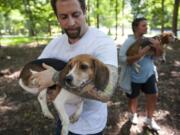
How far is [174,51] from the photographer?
12.6 metres

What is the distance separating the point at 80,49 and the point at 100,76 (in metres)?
0.39

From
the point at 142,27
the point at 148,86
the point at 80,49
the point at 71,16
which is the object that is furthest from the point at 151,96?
the point at 71,16

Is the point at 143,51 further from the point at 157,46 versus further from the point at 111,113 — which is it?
the point at 111,113

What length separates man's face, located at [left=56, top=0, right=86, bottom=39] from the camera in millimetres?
2049

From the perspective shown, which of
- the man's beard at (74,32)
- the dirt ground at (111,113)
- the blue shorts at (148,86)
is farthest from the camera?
the dirt ground at (111,113)

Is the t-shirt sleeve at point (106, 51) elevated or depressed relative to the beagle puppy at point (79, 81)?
elevated

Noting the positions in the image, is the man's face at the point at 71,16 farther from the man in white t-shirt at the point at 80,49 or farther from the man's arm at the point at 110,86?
the man's arm at the point at 110,86

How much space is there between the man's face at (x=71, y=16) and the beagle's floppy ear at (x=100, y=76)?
358mm

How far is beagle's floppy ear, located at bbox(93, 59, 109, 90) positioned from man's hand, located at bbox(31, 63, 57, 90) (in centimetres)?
31

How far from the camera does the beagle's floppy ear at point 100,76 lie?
180cm

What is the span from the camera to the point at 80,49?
7.00ft

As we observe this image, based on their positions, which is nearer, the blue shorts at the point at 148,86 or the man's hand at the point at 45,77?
the man's hand at the point at 45,77

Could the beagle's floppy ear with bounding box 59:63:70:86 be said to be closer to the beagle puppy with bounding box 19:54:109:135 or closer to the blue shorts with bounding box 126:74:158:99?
the beagle puppy with bounding box 19:54:109:135

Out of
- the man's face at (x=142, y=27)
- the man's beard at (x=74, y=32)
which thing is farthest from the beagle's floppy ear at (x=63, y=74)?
the man's face at (x=142, y=27)
